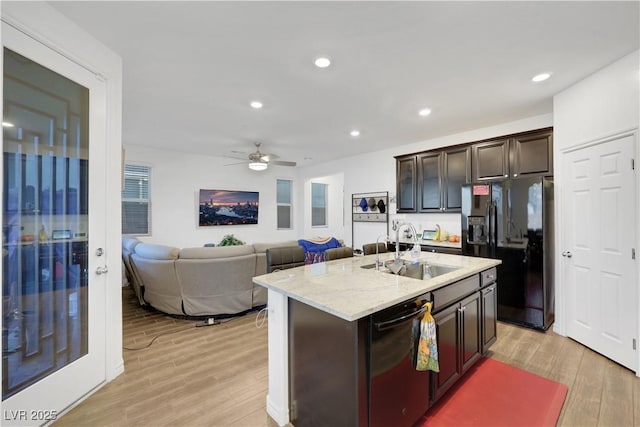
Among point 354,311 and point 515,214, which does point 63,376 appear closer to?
point 354,311

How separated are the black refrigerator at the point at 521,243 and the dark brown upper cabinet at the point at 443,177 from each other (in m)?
0.67

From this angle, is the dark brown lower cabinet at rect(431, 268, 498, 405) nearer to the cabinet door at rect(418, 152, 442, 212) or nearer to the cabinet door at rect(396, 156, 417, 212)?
the cabinet door at rect(418, 152, 442, 212)

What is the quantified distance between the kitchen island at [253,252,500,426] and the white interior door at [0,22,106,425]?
1415mm

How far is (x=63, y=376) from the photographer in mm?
1916

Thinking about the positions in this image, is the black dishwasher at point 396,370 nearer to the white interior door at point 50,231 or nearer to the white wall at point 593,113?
the white interior door at point 50,231

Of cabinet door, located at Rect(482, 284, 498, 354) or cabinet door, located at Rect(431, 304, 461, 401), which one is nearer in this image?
cabinet door, located at Rect(431, 304, 461, 401)

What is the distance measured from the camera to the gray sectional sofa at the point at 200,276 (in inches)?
133

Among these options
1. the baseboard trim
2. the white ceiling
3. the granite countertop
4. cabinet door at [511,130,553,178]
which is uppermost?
the white ceiling

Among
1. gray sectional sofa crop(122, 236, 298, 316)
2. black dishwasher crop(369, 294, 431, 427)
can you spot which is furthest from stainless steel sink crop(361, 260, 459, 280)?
gray sectional sofa crop(122, 236, 298, 316)

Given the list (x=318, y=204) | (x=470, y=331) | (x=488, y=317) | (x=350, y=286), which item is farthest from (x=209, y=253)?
(x=318, y=204)

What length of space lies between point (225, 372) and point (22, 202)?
1910mm

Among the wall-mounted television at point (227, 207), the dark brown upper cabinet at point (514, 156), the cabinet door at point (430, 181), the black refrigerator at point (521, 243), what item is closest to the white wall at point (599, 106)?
the dark brown upper cabinet at point (514, 156)

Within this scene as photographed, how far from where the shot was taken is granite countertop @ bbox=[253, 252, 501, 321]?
142cm

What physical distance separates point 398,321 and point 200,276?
2648 millimetres
